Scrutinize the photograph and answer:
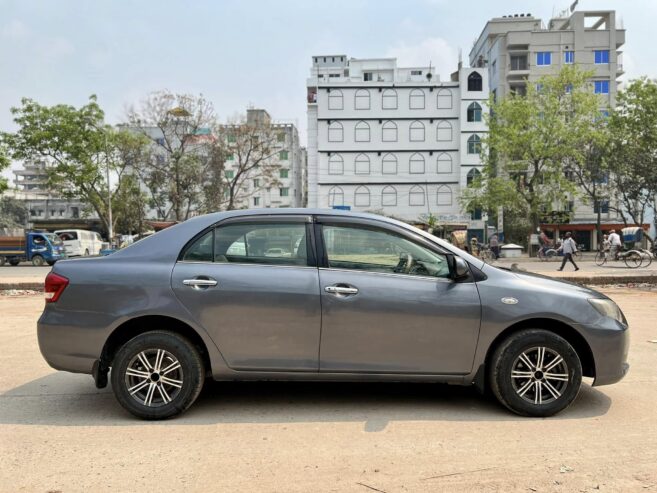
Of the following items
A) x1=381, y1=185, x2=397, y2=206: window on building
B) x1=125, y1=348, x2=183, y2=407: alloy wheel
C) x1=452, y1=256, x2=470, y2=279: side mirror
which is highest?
x1=381, y1=185, x2=397, y2=206: window on building

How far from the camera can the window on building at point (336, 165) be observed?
187ft

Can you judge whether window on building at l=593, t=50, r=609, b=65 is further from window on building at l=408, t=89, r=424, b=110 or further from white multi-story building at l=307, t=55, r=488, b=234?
window on building at l=408, t=89, r=424, b=110

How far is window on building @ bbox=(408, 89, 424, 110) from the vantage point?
56.5 m

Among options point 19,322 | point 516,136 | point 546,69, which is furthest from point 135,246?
point 546,69

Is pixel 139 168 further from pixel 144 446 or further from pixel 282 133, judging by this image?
pixel 144 446

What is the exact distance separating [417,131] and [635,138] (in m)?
25.4

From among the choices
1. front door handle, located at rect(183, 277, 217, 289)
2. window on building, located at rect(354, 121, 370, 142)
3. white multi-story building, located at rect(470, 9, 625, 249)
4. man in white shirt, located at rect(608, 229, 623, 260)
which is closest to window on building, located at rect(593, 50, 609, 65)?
white multi-story building, located at rect(470, 9, 625, 249)

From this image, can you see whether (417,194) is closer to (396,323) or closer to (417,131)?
(417,131)

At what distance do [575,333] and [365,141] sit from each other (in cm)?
5436

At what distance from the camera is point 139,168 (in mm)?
40969

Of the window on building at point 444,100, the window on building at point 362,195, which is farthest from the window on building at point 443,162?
the window on building at point 362,195

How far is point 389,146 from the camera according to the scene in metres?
57.1

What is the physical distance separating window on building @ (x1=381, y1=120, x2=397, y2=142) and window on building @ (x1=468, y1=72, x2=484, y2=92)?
8.74m

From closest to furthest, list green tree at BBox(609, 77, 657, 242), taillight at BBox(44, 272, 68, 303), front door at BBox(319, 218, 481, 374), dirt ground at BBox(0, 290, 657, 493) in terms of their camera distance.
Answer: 1. dirt ground at BBox(0, 290, 657, 493)
2. front door at BBox(319, 218, 481, 374)
3. taillight at BBox(44, 272, 68, 303)
4. green tree at BBox(609, 77, 657, 242)
